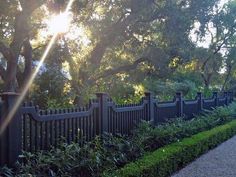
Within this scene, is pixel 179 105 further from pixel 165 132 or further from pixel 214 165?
pixel 214 165

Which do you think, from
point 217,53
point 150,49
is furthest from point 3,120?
point 217,53

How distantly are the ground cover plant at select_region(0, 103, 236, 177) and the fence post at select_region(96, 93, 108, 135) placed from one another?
0.61 feet

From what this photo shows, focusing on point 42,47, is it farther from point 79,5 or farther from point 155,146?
point 155,146

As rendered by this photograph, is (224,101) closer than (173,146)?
No

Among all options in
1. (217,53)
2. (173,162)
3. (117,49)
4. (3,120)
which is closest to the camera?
(3,120)

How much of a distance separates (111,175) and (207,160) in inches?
160

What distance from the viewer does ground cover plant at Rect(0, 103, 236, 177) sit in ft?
18.8

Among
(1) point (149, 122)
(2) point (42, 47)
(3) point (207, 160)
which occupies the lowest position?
(3) point (207, 160)

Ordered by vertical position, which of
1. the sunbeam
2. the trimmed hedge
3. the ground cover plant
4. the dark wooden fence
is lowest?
the trimmed hedge

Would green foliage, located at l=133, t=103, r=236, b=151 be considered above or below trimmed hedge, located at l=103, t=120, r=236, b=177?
above

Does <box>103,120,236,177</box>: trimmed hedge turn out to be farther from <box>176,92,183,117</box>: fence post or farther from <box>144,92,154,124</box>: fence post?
<box>176,92,183,117</box>: fence post

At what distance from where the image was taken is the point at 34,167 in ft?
18.5

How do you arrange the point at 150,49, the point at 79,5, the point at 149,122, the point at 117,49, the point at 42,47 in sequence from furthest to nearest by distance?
the point at 117,49
the point at 150,49
the point at 42,47
the point at 79,5
the point at 149,122

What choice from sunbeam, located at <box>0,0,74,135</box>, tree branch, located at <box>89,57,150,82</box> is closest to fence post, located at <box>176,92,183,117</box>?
sunbeam, located at <box>0,0,74,135</box>
